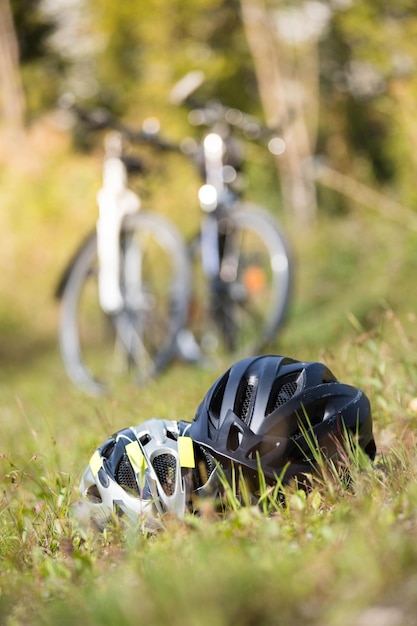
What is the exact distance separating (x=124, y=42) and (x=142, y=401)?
1819 centimetres

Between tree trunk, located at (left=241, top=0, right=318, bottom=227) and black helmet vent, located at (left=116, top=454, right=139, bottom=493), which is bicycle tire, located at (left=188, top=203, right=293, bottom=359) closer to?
black helmet vent, located at (left=116, top=454, right=139, bottom=493)

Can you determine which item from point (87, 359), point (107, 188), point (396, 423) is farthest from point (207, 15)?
point (396, 423)

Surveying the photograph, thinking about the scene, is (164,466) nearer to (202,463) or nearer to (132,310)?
(202,463)

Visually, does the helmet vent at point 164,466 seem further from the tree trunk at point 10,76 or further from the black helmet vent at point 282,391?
the tree trunk at point 10,76

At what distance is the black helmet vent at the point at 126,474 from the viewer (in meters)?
2.55

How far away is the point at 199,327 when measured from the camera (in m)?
6.04

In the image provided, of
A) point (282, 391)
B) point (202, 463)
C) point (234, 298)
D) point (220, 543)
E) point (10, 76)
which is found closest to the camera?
point (220, 543)

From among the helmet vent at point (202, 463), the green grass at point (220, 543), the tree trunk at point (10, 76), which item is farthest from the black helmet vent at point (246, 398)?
the tree trunk at point (10, 76)

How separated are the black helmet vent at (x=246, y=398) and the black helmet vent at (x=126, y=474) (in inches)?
13.7

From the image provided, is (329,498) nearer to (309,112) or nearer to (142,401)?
(142,401)

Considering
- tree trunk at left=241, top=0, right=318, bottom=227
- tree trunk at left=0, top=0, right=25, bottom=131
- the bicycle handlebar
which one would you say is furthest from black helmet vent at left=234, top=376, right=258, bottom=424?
tree trunk at left=0, top=0, right=25, bottom=131

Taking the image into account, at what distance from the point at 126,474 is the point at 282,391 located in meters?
0.51

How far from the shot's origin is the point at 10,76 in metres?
23.8

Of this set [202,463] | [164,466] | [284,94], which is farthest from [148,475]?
[284,94]
